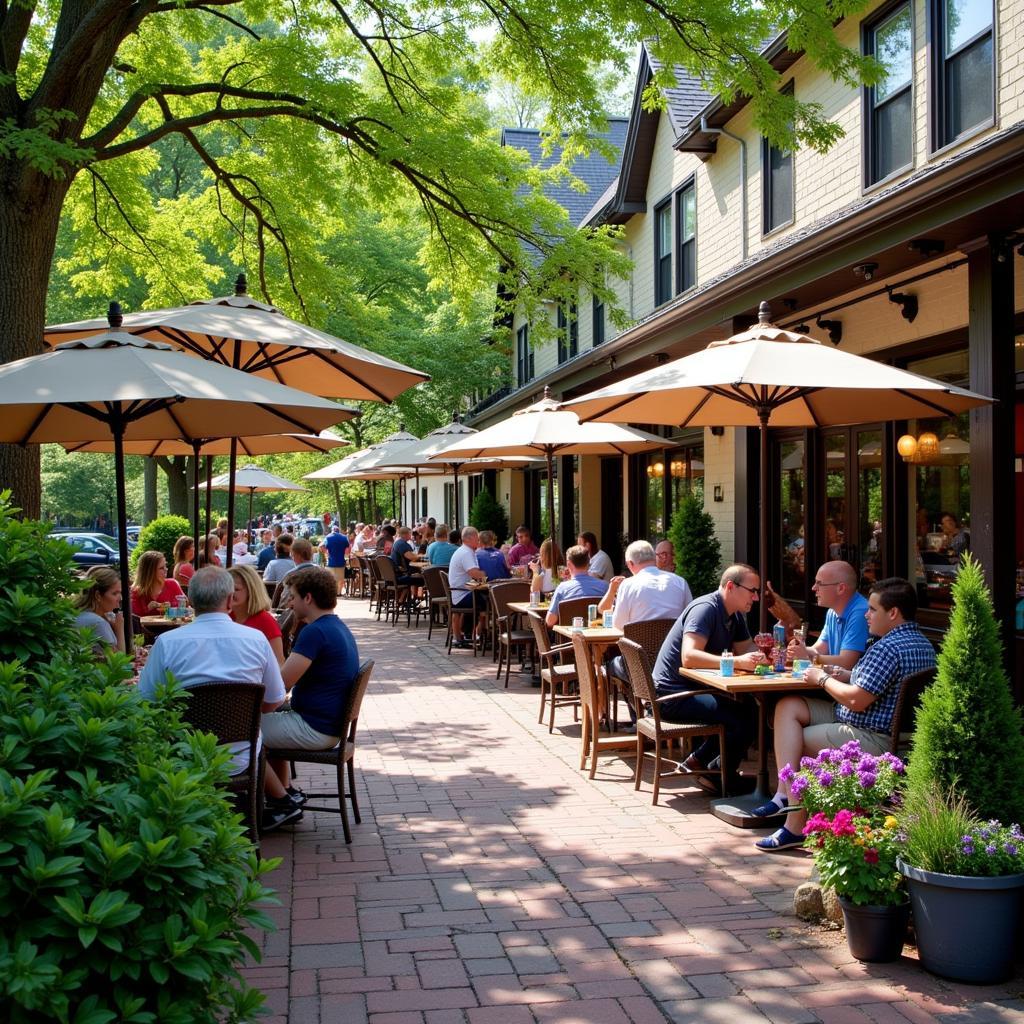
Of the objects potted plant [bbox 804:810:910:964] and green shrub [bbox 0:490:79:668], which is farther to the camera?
potted plant [bbox 804:810:910:964]

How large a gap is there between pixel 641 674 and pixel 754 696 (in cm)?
71

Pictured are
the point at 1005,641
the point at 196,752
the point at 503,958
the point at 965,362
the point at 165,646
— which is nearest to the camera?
the point at 196,752

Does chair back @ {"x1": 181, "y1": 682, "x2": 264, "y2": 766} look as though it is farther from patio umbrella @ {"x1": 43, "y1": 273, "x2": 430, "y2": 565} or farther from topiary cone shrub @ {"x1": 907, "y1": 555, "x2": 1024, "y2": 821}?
topiary cone shrub @ {"x1": 907, "y1": 555, "x2": 1024, "y2": 821}

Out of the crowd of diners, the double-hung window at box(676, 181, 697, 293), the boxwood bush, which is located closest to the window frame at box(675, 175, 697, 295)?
the double-hung window at box(676, 181, 697, 293)

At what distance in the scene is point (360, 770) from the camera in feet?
25.4

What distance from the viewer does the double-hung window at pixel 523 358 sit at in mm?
27234

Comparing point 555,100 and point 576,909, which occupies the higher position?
point 555,100

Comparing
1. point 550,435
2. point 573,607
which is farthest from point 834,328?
point 573,607

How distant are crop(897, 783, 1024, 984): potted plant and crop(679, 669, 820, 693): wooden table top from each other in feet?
5.85

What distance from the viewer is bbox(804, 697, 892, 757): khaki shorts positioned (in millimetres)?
5594

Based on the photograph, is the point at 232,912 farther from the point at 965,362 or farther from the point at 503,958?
the point at 965,362

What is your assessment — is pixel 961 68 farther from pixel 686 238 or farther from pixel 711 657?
pixel 686 238

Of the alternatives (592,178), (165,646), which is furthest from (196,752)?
(592,178)

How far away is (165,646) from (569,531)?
17.4 m
